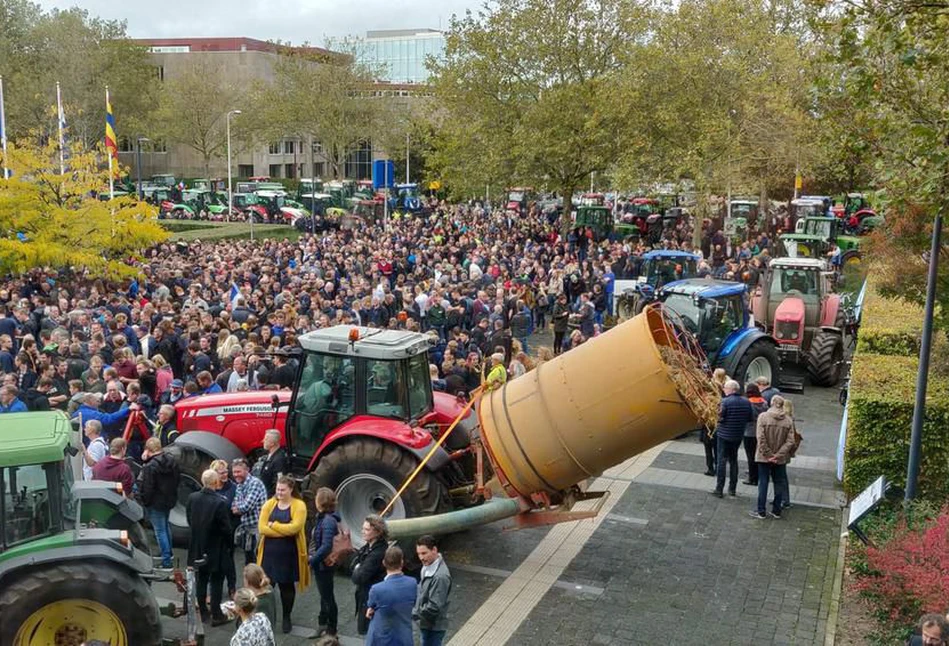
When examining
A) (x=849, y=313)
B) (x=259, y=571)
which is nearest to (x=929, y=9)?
(x=259, y=571)

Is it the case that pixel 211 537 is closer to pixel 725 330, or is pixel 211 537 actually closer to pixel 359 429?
pixel 359 429

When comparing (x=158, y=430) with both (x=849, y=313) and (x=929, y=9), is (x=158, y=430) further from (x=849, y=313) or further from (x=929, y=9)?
(x=849, y=313)

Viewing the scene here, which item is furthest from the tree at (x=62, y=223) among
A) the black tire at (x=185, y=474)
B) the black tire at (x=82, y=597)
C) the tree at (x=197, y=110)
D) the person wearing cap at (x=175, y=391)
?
the tree at (x=197, y=110)

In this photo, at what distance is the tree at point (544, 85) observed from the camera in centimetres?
2919

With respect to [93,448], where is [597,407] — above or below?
above

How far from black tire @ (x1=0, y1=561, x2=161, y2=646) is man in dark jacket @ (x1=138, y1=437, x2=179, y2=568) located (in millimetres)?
1999

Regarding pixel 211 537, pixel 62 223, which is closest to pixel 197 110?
pixel 62 223

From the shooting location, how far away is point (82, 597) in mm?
6770

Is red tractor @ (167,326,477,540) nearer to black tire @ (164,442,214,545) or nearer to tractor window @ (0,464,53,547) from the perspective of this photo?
black tire @ (164,442,214,545)

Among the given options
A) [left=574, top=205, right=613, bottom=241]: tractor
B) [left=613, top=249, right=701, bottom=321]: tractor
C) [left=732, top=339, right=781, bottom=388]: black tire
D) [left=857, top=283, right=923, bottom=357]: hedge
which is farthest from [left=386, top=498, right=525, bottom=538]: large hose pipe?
[left=574, top=205, right=613, bottom=241]: tractor

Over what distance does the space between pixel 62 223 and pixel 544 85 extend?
51.9 feet

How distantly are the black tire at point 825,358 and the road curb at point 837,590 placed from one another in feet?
21.7

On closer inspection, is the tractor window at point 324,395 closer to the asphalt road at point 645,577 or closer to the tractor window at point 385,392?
the tractor window at point 385,392

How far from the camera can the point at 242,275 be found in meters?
22.6
